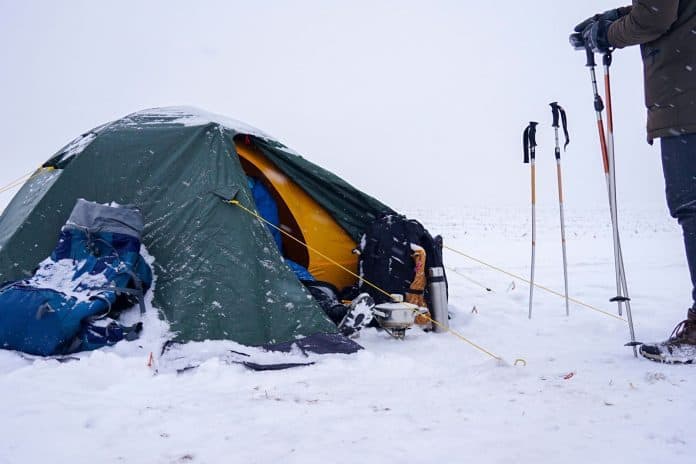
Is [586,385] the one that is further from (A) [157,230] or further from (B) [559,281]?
(B) [559,281]

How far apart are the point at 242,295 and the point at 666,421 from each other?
241cm

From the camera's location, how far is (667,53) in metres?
2.88

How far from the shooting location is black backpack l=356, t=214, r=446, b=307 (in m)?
4.32

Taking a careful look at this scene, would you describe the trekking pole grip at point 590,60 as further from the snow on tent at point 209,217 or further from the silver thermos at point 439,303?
the snow on tent at point 209,217

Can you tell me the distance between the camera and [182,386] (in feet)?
8.36

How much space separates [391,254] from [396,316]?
82cm

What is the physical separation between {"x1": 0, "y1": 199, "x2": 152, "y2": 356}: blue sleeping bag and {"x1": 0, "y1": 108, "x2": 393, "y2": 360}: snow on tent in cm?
20

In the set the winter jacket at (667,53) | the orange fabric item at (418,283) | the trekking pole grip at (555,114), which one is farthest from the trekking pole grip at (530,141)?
the winter jacket at (667,53)

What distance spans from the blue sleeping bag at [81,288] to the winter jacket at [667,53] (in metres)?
3.39

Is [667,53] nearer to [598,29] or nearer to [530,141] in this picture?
[598,29]

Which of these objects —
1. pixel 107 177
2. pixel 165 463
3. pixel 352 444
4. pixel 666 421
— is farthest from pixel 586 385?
pixel 107 177

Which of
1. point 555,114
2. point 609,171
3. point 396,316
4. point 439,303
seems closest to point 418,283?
point 439,303

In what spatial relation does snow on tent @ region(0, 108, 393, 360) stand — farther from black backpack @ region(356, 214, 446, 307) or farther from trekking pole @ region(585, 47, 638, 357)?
trekking pole @ region(585, 47, 638, 357)

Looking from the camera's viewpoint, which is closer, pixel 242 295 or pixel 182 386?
pixel 182 386
